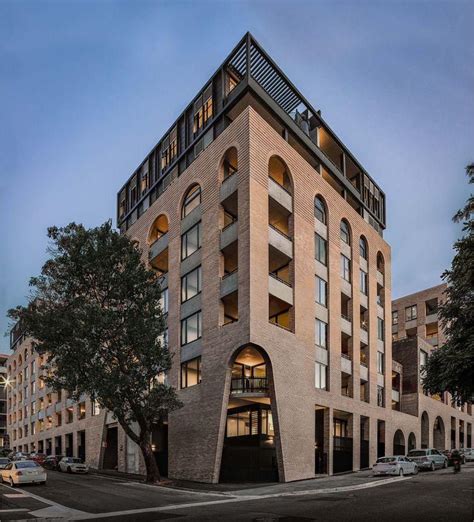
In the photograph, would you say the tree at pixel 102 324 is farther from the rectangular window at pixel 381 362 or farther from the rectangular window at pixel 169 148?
the rectangular window at pixel 381 362

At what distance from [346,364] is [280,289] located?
11474mm

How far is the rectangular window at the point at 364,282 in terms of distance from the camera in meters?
47.3

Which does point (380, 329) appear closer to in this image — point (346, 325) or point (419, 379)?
point (346, 325)

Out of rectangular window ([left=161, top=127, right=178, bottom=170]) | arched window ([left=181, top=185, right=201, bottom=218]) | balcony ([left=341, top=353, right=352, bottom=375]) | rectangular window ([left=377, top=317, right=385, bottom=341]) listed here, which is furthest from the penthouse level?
balcony ([left=341, top=353, right=352, bottom=375])

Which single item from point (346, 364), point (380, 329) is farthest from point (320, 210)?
point (380, 329)

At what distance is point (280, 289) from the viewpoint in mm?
34000

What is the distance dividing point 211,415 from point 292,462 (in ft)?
17.3

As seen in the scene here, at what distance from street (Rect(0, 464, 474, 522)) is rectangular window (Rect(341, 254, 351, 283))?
60.9 feet

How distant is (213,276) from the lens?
3462cm

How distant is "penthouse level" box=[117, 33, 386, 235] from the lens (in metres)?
36.4

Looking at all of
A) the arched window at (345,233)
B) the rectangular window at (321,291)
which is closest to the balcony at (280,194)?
the rectangular window at (321,291)

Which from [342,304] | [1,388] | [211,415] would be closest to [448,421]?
[342,304]

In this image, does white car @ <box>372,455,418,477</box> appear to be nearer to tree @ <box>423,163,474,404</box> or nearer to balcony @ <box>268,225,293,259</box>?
tree @ <box>423,163,474,404</box>

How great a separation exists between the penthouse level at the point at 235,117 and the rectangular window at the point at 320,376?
14966 mm
